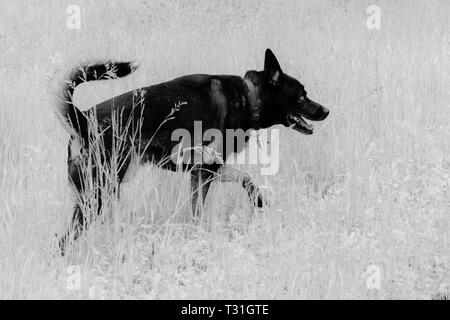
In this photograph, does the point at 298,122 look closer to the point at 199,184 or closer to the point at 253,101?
the point at 253,101

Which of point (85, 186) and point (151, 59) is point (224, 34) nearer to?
point (151, 59)

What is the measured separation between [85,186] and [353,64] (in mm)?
3160

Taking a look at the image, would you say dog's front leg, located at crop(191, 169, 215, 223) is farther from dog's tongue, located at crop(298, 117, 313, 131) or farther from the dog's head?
dog's tongue, located at crop(298, 117, 313, 131)

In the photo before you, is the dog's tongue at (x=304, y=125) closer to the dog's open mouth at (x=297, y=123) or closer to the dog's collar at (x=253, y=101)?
the dog's open mouth at (x=297, y=123)

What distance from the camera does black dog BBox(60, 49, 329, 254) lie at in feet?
13.5

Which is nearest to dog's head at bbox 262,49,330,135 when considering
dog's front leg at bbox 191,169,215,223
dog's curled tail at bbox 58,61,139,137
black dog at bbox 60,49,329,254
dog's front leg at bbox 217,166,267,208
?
black dog at bbox 60,49,329,254

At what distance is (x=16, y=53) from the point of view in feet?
22.9

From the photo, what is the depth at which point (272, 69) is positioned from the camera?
16.1 feet

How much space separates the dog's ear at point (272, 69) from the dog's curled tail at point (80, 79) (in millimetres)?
1121

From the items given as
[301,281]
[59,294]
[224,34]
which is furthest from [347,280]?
[224,34]

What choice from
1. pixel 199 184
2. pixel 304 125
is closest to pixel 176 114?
pixel 199 184

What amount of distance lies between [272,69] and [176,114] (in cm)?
85

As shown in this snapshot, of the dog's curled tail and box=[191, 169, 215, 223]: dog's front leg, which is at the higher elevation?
the dog's curled tail

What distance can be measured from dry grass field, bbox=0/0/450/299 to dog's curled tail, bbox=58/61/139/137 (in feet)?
0.24
